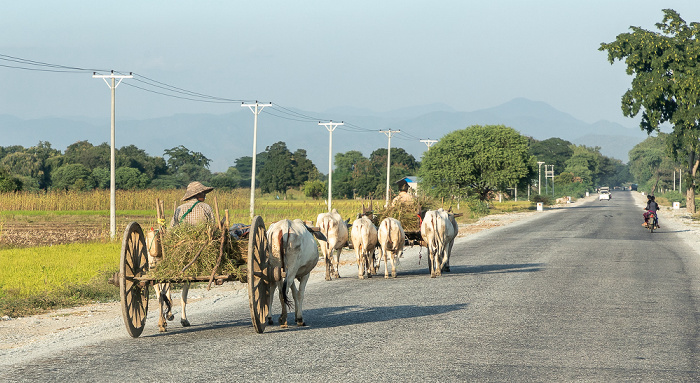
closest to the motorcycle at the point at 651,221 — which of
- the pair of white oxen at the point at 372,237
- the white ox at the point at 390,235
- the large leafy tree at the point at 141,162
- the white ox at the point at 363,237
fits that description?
the pair of white oxen at the point at 372,237

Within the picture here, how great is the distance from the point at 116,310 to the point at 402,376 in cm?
734

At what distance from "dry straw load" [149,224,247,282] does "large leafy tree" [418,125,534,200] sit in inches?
2447

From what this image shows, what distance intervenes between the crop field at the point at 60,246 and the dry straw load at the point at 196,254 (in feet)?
2.75

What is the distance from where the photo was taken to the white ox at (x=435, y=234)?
687 inches

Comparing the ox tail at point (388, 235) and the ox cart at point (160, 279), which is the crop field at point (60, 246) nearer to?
the ox cart at point (160, 279)

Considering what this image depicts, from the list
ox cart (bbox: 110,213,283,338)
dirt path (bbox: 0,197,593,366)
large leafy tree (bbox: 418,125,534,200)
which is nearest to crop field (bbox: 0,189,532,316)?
dirt path (bbox: 0,197,593,366)

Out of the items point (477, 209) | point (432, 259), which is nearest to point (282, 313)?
point (432, 259)

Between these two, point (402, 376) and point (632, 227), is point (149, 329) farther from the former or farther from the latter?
point (632, 227)

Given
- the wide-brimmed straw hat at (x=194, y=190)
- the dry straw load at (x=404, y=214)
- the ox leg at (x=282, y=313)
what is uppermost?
the wide-brimmed straw hat at (x=194, y=190)

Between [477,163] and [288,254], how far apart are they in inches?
2537

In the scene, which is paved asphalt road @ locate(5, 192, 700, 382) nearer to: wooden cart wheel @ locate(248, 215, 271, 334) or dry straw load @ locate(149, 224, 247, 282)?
wooden cart wheel @ locate(248, 215, 271, 334)

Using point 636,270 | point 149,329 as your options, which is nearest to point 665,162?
point 636,270

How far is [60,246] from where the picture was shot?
2614 cm

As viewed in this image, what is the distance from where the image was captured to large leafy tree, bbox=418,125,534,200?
238 ft
